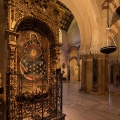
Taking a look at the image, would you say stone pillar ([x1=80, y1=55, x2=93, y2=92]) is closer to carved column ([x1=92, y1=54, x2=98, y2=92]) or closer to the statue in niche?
carved column ([x1=92, y1=54, x2=98, y2=92])

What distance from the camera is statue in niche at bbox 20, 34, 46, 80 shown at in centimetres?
321

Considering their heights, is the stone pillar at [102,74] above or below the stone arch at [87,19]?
below

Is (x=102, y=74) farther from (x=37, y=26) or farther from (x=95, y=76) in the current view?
(x=37, y=26)

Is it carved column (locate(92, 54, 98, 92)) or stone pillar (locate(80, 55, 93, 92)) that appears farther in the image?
stone pillar (locate(80, 55, 93, 92))

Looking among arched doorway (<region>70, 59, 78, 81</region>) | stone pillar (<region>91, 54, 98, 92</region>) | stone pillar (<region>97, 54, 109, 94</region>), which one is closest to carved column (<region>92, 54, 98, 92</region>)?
stone pillar (<region>91, 54, 98, 92</region>)

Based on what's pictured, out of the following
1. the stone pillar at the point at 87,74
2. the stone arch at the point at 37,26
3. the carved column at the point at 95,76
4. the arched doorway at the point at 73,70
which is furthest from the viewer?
the arched doorway at the point at 73,70

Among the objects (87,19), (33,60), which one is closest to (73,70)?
(87,19)

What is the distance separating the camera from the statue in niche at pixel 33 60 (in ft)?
10.5

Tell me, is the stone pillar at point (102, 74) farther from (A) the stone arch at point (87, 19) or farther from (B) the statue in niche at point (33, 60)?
(B) the statue in niche at point (33, 60)

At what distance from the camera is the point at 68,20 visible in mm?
15289

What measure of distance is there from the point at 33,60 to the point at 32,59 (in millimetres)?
45

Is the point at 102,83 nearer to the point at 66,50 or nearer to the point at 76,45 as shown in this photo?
the point at 76,45

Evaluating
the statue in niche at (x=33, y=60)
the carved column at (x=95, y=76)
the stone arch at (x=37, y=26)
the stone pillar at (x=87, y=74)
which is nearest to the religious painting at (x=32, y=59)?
the statue in niche at (x=33, y=60)

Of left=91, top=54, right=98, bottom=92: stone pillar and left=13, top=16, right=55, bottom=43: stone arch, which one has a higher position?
left=13, top=16, right=55, bottom=43: stone arch
